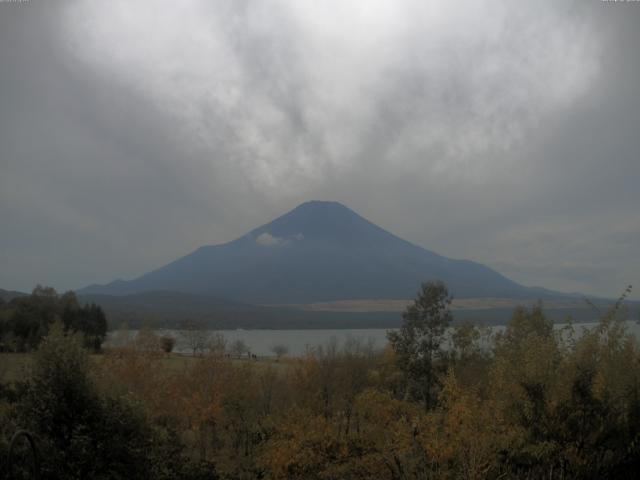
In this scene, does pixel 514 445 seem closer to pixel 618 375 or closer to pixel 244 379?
pixel 618 375

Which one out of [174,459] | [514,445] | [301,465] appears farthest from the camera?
[301,465]

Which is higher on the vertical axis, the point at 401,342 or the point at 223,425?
the point at 401,342

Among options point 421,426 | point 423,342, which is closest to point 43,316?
point 423,342

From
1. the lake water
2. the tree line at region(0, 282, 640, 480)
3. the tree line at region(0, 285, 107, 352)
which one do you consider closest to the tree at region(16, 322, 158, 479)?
the tree line at region(0, 282, 640, 480)

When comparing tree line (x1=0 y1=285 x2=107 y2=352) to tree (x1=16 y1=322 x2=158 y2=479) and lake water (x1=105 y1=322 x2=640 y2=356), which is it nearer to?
lake water (x1=105 y1=322 x2=640 y2=356)

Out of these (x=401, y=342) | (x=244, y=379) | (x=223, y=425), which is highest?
(x=401, y=342)

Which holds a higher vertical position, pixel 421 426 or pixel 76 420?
pixel 76 420

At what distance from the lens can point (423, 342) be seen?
101 ft

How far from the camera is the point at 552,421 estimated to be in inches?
477

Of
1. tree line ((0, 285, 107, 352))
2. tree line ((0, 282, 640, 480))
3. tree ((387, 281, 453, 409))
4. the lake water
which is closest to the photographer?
tree line ((0, 282, 640, 480))

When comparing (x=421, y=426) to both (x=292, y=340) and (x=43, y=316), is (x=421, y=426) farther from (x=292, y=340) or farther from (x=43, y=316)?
(x=292, y=340)

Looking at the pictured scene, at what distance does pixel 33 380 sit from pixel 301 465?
10880 millimetres

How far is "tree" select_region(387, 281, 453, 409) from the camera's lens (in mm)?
30656

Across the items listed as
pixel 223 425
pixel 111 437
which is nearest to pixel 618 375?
pixel 111 437
